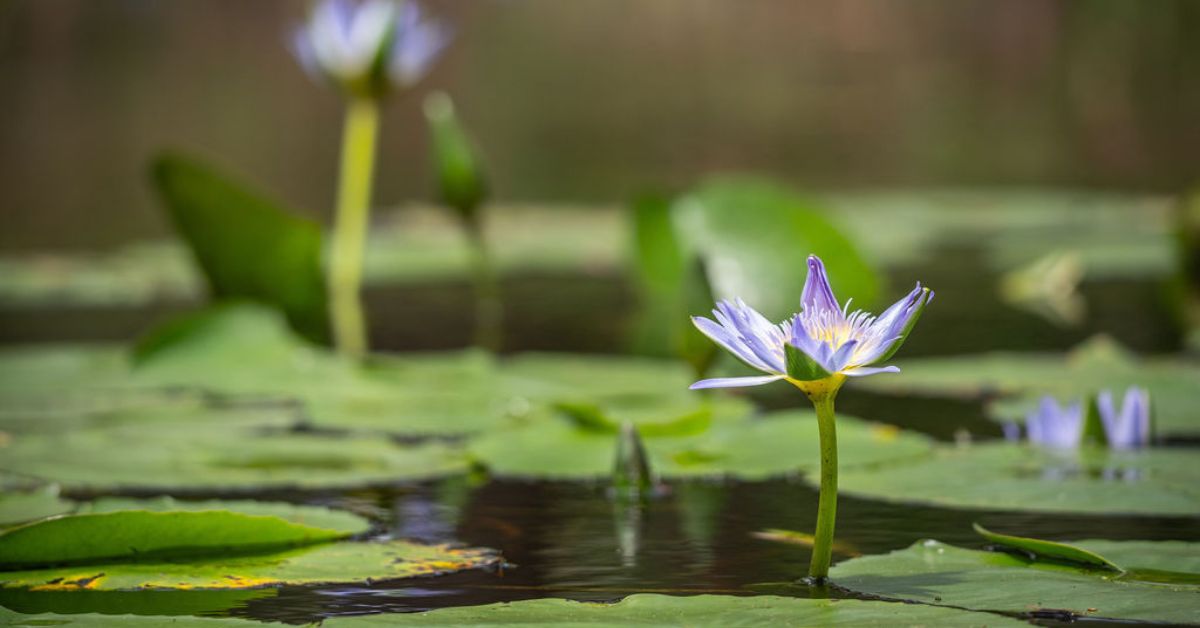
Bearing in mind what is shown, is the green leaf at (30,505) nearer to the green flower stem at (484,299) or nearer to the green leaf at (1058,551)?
the green leaf at (1058,551)

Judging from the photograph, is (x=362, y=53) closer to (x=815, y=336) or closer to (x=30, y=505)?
(x=30, y=505)

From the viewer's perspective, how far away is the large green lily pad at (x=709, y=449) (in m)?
1.83

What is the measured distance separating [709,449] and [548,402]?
0.33 metres

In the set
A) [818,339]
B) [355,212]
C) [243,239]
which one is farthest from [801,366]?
[355,212]

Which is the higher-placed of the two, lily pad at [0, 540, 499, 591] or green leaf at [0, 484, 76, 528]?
green leaf at [0, 484, 76, 528]

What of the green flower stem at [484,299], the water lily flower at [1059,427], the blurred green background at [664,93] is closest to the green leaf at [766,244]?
the green flower stem at [484,299]

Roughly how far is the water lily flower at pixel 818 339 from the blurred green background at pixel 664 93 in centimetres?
646

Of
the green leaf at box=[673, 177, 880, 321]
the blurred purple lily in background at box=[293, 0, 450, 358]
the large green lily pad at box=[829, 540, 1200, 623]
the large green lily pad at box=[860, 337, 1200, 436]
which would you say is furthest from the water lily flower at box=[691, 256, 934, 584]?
the blurred purple lily in background at box=[293, 0, 450, 358]

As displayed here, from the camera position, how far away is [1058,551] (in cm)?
129

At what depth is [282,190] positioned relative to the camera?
7043mm

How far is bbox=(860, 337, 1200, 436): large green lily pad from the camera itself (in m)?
2.30

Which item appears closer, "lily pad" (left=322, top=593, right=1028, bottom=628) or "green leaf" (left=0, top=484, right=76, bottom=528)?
"lily pad" (left=322, top=593, right=1028, bottom=628)

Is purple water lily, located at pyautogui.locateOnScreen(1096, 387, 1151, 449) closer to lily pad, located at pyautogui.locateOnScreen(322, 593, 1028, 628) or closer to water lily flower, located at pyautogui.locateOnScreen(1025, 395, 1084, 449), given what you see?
water lily flower, located at pyautogui.locateOnScreen(1025, 395, 1084, 449)

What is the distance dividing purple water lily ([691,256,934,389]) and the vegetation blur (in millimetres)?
18
